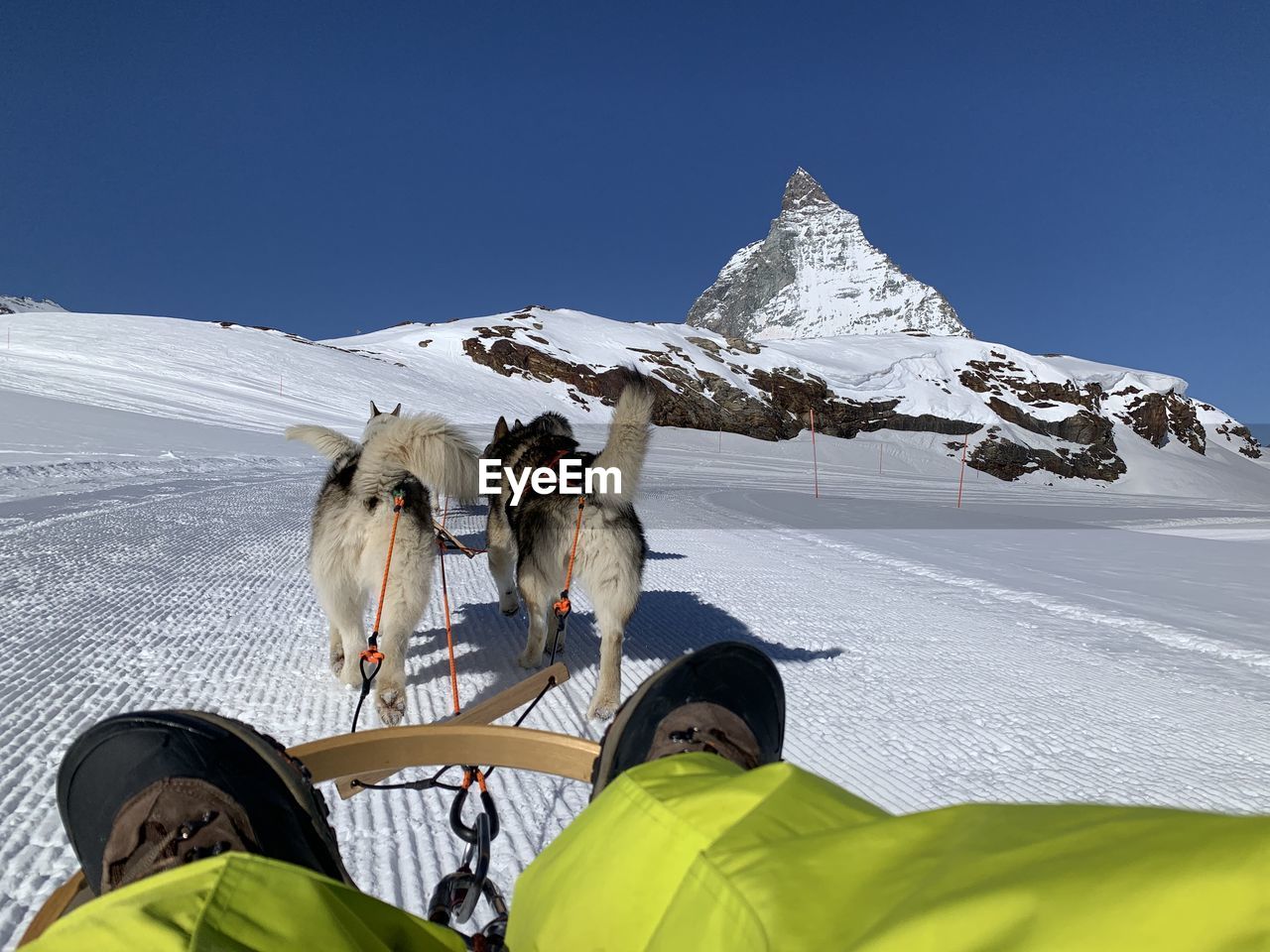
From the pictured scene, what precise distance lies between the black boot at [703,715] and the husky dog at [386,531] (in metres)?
1.52

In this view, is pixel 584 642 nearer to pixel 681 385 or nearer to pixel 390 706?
pixel 390 706

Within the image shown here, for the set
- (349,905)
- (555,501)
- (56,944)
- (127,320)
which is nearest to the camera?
(56,944)

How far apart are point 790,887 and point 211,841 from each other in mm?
1019

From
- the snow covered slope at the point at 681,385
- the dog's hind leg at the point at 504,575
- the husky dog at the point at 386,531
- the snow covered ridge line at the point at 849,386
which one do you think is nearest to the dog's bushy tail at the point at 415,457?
the husky dog at the point at 386,531

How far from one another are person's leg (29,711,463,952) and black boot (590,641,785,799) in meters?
0.56

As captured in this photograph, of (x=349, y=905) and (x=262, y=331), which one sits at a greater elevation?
(x=262, y=331)

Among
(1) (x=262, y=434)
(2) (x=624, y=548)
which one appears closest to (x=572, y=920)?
(2) (x=624, y=548)

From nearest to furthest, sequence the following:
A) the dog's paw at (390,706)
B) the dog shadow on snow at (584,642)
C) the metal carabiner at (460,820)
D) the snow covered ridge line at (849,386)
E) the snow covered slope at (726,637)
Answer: the metal carabiner at (460,820), the snow covered slope at (726,637), the dog's paw at (390,706), the dog shadow on snow at (584,642), the snow covered ridge line at (849,386)

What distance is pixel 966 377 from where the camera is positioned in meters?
62.6

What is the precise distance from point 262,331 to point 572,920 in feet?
159

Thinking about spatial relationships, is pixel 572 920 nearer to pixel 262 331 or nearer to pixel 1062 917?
pixel 1062 917

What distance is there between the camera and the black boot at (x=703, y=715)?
1.52 metres

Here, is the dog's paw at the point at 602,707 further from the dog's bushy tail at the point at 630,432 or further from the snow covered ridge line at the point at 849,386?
the snow covered ridge line at the point at 849,386

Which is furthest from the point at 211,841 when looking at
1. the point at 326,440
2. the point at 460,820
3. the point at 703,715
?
the point at 326,440
